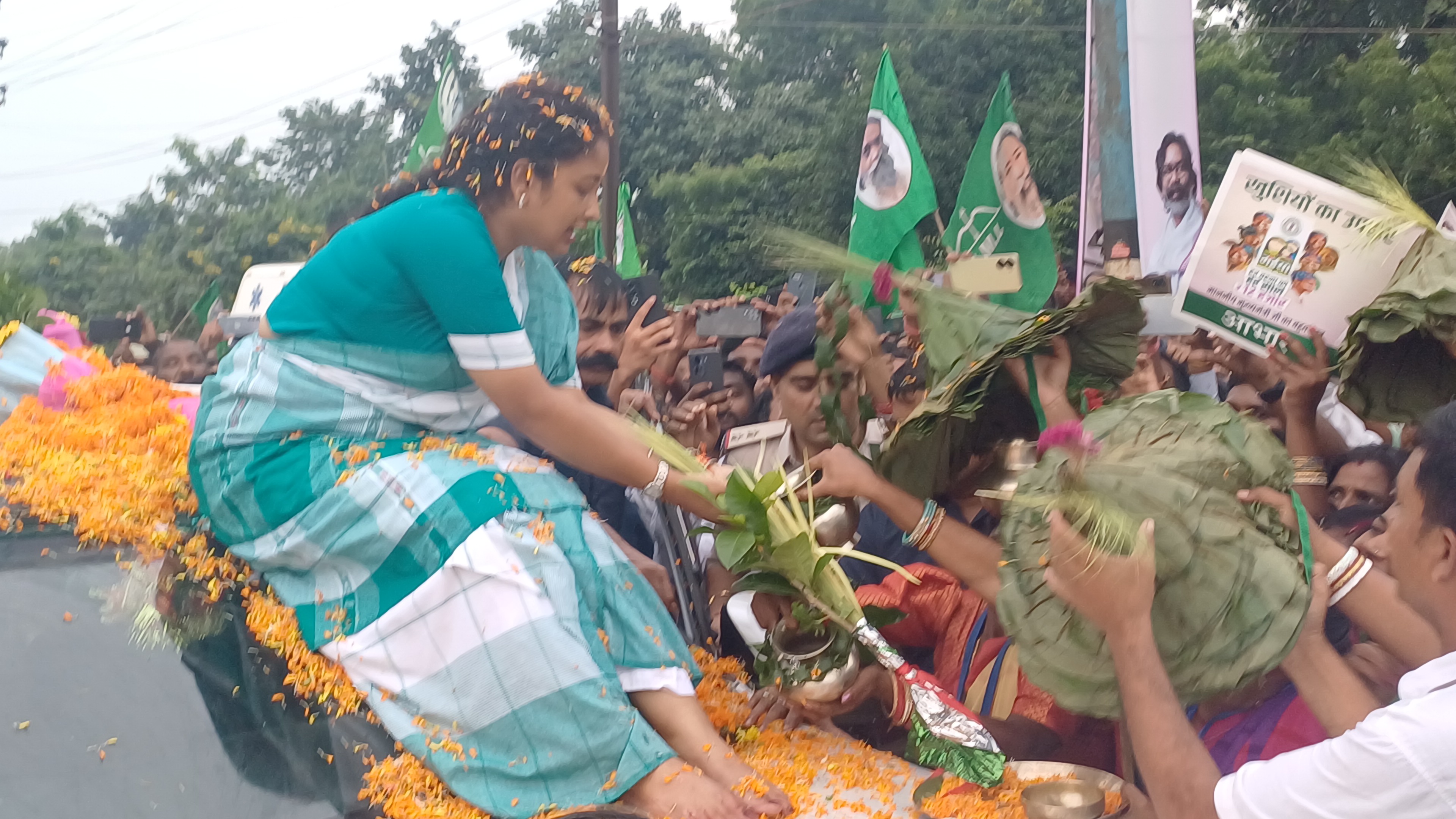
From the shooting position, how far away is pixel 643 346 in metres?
3.62

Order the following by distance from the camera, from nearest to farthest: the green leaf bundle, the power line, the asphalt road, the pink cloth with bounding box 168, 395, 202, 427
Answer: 1. the green leaf bundle
2. the asphalt road
3. the pink cloth with bounding box 168, 395, 202, 427
4. the power line

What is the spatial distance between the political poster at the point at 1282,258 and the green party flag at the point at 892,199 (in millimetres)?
3109

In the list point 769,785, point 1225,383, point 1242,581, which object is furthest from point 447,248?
point 1225,383

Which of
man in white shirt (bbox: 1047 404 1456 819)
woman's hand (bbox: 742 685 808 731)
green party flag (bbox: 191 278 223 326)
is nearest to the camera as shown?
man in white shirt (bbox: 1047 404 1456 819)

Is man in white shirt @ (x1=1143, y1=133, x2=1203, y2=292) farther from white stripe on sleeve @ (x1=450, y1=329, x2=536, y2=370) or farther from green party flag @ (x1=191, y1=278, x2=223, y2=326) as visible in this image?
green party flag @ (x1=191, y1=278, x2=223, y2=326)

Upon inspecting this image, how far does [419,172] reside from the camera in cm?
274

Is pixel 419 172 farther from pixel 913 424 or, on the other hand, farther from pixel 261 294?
pixel 261 294

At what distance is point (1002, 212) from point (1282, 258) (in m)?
3.35

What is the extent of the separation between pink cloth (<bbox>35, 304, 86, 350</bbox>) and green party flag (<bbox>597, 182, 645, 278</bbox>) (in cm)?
417

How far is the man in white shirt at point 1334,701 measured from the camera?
1535 mm

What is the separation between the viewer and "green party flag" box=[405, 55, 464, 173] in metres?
6.71

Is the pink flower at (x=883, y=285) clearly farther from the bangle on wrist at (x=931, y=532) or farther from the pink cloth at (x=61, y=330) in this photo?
the pink cloth at (x=61, y=330)

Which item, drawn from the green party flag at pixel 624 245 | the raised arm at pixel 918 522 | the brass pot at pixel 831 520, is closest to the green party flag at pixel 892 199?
the green party flag at pixel 624 245

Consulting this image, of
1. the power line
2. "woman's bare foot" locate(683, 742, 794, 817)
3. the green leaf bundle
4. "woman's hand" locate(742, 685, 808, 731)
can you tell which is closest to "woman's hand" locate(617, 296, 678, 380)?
"woman's hand" locate(742, 685, 808, 731)
